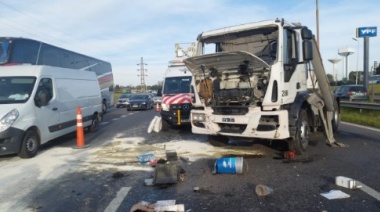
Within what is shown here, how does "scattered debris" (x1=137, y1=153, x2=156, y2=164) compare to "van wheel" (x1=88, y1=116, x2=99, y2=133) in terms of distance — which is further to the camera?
"van wheel" (x1=88, y1=116, x2=99, y2=133)

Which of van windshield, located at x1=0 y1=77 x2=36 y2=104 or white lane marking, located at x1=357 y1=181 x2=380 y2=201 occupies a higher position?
van windshield, located at x1=0 y1=77 x2=36 y2=104

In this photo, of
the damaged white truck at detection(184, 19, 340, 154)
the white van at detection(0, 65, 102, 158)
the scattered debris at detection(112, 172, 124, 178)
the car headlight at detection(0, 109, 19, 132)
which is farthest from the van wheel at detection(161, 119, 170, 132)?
the scattered debris at detection(112, 172, 124, 178)

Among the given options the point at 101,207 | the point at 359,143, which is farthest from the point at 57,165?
the point at 359,143

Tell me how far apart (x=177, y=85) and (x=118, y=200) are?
843cm

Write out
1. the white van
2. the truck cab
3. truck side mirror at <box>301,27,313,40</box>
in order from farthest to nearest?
the truck cab < the white van < truck side mirror at <box>301,27,313,40</box>

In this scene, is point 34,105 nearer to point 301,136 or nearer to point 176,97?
point 176,97

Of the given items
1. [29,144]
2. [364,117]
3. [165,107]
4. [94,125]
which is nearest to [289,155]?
[165,107]

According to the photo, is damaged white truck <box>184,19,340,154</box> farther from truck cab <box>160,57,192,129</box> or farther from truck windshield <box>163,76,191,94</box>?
truck windshield <box>163,76,191,94</box>

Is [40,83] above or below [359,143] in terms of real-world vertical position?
above

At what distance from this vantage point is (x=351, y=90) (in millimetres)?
26891

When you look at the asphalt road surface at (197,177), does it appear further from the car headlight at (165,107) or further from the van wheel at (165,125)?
the van wheel at (165,125)

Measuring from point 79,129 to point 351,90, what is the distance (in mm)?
23283

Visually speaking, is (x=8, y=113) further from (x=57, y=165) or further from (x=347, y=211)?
(x=347, y=211)

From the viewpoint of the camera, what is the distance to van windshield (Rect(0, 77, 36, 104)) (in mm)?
8188
